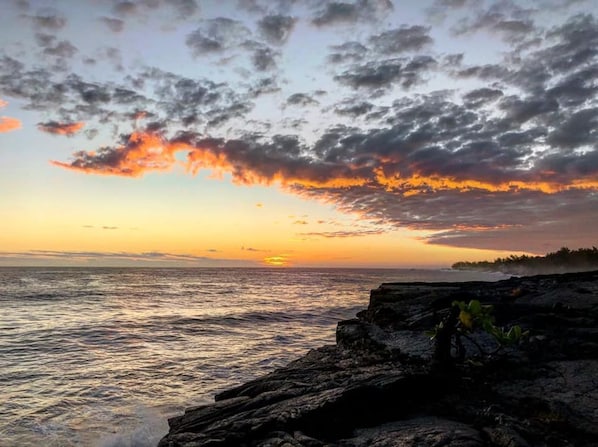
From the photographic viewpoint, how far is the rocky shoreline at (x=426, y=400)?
770 cm

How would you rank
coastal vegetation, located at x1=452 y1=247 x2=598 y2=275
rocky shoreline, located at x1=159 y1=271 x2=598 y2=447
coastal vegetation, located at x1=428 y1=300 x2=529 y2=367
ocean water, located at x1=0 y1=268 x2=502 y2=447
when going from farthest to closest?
coastal vegetation, located at x1=452 y1=247 x2=598 y2=275, ocean water, located at x1=0 y1=268 x2=502 y2=447, coastal vegetation, located at x1=428 y1=300 x2=529 y2=367, rocky shoreline, located at x1=159 y1=271 x2=598 y2=447

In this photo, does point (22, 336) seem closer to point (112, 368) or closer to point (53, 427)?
point (112, 368)

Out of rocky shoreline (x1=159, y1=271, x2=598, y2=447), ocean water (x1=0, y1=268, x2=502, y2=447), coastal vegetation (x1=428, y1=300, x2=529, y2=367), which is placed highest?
coastal vegetation (x1=428, y1=300, x2=529, y2=367)

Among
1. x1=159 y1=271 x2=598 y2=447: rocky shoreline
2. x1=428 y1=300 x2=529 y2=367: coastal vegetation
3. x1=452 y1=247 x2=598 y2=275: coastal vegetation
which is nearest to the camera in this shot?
x1=159 y1=271 x2=598 y2=447: rocky shoreline

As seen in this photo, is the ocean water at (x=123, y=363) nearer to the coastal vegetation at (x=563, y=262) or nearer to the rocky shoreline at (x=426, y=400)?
the rocky shoreline at (x=426, y=400)

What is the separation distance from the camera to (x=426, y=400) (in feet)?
30.5

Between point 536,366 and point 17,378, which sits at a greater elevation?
point 536,366

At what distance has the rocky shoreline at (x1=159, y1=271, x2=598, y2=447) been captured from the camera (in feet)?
25.2

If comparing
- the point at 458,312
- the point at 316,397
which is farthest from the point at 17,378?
the point at 458,312

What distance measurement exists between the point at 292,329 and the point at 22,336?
2234cm

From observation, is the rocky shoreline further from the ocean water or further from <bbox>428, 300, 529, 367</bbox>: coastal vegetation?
the ocean water

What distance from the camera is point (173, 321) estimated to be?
42.0 meters

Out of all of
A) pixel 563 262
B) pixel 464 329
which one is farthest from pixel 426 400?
pixel 563 262

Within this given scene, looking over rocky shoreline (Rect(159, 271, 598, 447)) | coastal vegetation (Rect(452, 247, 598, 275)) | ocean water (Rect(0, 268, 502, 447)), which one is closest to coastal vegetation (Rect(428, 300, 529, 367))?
rocky shoreline (Rect(159, 271, 598, 447))
